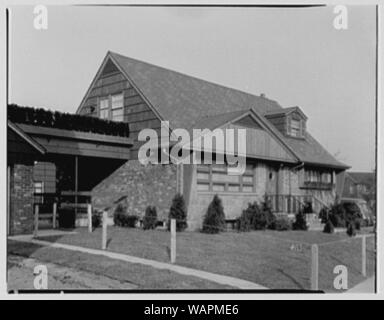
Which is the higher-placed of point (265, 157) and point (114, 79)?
point (114, 79)

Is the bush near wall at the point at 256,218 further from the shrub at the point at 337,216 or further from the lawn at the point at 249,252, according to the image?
the shrub at the point at 337,216

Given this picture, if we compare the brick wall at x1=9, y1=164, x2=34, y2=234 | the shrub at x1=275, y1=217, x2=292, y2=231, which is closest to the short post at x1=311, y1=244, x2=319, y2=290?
the brick wall at x1=9, y1=164, x2=34, y2=234

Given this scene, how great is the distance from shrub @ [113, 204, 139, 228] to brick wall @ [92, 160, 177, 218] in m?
0.26

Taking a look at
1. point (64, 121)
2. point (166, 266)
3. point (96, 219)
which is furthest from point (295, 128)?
point (166, 266)

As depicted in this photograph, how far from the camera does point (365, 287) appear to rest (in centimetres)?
1099

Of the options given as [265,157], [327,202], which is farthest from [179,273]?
[327,202]

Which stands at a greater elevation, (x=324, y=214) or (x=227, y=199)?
(x=227, y=199)

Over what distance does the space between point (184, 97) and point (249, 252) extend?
807cm

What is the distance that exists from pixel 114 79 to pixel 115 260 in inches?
377

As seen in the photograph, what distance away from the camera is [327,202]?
76.2 ft

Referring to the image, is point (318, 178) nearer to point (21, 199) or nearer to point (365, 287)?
point (365, 287)

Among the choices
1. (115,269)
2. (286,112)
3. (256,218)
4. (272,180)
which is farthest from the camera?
(286,112)

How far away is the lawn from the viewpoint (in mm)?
10724
